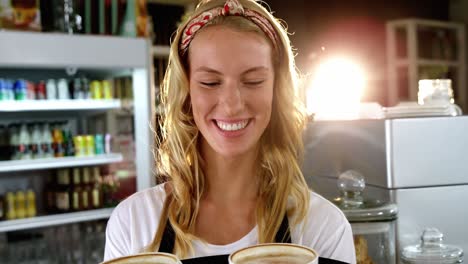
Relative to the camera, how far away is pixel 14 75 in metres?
3.65

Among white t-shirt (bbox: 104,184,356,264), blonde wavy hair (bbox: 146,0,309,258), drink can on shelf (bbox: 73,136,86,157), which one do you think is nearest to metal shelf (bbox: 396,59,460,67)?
drink can on shelf (bbox: 73,136,86,157)

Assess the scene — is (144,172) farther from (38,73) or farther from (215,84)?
(215,84)

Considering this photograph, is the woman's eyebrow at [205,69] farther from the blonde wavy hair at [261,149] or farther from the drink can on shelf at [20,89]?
the drink can on shelf at [20,89]

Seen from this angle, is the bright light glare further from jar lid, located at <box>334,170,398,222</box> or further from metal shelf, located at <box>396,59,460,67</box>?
metal shelf, located at <box>396,59,460,67</box>

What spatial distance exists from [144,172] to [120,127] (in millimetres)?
389

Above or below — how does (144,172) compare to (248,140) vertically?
below

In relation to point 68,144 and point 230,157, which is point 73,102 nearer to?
point 68,144

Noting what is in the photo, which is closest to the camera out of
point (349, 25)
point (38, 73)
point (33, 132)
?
point (33, 132)

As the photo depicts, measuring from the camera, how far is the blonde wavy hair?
1.18 m

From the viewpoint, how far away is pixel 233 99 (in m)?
1.08

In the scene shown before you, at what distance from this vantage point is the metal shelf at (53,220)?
330cm

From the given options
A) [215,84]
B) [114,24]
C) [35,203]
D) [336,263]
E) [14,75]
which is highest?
[114,24]

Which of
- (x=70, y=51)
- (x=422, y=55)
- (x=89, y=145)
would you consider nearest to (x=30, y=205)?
(x=89, y=145)

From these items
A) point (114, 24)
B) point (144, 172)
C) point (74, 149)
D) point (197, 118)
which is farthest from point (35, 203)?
point (197, 118)
